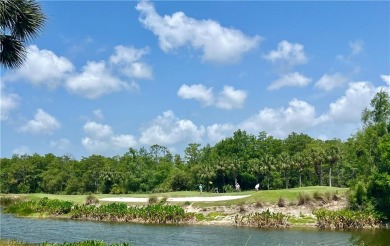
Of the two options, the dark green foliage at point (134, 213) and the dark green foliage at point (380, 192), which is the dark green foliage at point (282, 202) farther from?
the dark green foliage at point (134, 213)

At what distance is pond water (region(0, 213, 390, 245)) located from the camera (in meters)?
34.9

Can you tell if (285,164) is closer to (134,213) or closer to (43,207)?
(134,213)

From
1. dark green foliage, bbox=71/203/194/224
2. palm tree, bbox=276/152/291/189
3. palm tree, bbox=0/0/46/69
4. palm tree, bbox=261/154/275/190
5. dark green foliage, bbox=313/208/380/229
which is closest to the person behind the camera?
palm tree, bbox=0/0/46/69

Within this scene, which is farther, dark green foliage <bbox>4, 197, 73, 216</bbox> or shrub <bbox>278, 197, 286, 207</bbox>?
dark green foliage <bbox>4, 197, 73, 216</bbox>

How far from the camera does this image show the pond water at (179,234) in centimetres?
3491

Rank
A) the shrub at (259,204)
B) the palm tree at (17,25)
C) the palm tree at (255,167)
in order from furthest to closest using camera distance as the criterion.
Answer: the palm tree at (255,167)
the shrub at (259,204)
the palm tree at (17,25)

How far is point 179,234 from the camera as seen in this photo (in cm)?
Answer: 3991

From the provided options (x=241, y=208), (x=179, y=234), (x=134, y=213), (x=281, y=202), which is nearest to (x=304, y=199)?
(x=281, y=202)

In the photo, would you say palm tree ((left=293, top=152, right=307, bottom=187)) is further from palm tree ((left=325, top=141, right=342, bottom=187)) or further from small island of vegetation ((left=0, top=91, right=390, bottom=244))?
palm tree ((left=325, top=141, right=342, bottom=187))

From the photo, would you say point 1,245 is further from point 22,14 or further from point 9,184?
point 9,184

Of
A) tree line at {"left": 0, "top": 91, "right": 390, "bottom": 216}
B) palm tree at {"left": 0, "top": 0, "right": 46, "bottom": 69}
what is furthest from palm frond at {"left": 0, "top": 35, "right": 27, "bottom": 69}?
tree line at {"left": 0, "top": 91, "right": 390, "bottom": 216}

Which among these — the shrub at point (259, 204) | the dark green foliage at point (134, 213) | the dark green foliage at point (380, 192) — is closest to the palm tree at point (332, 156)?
the shrub at point (259, 204)

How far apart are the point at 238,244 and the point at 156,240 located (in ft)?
22.1

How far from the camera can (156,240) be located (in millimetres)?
36156
